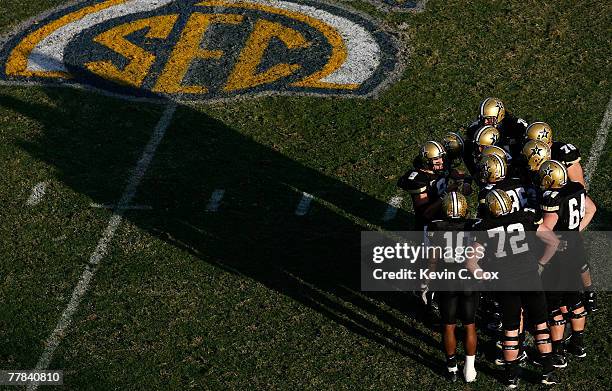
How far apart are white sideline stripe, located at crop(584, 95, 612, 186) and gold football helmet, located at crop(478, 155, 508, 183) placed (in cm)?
240

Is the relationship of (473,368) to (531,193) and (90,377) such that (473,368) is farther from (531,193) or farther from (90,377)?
(90,377)

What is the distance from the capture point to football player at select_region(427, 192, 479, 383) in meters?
10.0

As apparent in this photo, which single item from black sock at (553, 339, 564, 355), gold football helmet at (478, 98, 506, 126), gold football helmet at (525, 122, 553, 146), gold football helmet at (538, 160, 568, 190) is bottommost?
black sock at (553, 339, 564, 355)

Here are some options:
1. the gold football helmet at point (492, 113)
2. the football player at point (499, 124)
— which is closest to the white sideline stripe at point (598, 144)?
the football player at point (499, 124)

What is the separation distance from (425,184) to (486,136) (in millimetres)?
843

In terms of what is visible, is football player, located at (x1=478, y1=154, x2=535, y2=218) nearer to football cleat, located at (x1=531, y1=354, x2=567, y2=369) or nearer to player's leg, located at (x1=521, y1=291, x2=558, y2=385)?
player's leg, located at (x1=521, y1=291, x2=558, y2=385)

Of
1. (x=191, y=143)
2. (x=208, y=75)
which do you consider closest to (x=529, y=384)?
(x=191, y=143)

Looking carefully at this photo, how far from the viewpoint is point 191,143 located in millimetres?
13320

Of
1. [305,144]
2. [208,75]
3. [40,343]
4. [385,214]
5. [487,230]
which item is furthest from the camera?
[208,75]

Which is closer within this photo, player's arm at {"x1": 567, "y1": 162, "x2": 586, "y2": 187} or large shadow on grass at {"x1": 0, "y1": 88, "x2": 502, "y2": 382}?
player's arm at {"x1": 567, "y1": 162, "x2": 586, "y2": 187}

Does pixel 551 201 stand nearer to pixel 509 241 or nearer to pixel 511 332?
pixel 509 241

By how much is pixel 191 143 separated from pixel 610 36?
5.72 m

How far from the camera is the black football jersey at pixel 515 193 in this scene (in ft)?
33.7

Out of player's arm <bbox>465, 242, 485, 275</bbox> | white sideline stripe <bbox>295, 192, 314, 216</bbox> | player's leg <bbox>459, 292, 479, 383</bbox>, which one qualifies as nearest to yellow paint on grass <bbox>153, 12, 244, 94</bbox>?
white sideline stripe <bbox>295, 192, 314, 216</bbox>
